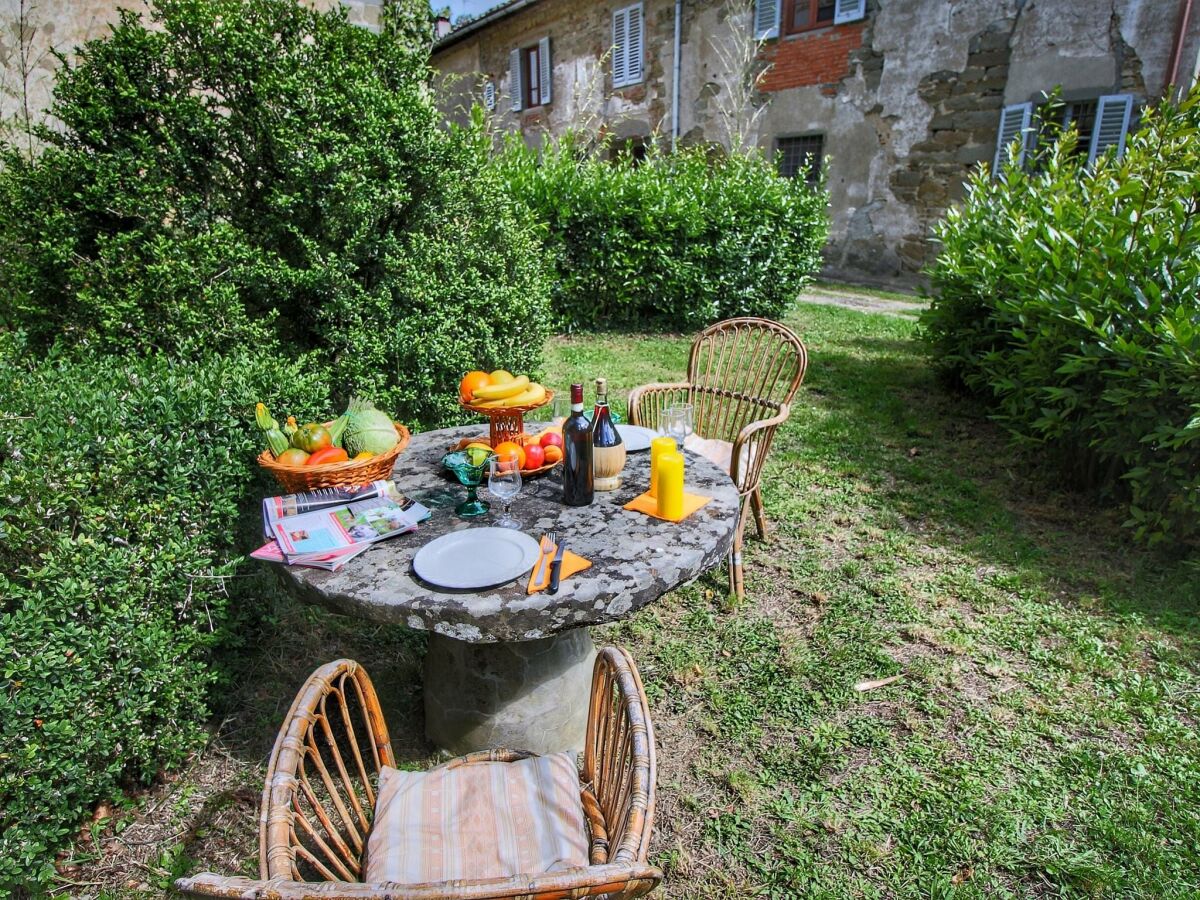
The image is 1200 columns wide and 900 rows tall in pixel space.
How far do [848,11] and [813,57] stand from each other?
75 centimetres

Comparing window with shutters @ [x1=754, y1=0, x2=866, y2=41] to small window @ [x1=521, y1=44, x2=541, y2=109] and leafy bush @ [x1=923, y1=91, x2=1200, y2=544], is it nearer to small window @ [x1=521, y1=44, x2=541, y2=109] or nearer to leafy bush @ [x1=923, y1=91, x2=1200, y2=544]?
small window @ [x1=521, y1=44, x2=541, y2=109]

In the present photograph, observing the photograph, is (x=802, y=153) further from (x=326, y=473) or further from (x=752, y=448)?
(x=326, y=473)

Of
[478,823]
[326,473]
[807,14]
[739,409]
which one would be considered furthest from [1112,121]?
[478,823]

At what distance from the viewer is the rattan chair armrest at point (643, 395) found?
10.3 ft

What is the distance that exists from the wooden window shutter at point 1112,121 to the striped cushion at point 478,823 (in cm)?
956

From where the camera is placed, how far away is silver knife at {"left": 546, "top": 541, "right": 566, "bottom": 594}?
1.62 m

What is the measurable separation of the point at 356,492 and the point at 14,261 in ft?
6.60

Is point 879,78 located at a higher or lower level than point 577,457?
higher

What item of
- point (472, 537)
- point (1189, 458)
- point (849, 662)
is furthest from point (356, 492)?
point (1189, 458)

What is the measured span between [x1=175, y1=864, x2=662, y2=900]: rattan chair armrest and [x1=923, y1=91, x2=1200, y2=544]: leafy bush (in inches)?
125

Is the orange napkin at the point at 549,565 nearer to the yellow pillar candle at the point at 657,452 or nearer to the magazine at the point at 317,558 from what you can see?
the yellow pillar candle at the point at 657,452

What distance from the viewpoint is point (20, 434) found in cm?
172

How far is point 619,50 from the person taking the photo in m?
13.2

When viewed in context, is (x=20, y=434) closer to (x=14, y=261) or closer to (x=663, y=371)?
Answer: (x=14, y=261)
